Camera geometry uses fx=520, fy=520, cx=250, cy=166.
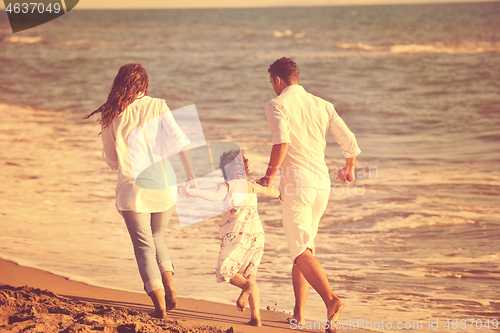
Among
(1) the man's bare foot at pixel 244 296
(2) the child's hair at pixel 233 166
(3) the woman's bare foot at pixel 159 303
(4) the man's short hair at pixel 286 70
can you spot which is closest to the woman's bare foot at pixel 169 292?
(3) the woman's bare foot at pixel 159 303

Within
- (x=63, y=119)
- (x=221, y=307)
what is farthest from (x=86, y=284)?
(x=63, y=119)

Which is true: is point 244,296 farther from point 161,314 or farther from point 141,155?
point 141,155

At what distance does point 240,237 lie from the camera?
3.58m

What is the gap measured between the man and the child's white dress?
0.86 ft

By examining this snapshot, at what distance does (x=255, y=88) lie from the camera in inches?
741

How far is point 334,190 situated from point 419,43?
30722 millimetres

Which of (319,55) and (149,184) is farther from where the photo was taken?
(319,55)

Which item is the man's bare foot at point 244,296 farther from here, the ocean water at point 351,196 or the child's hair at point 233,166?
the child's hair at point 233,166

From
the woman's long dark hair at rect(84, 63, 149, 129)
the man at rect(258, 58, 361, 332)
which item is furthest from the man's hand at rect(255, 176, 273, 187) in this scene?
the woman's long dark hair at rect(84, 63, 149, 129)

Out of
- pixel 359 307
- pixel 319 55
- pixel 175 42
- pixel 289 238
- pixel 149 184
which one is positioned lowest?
pixel 359 307

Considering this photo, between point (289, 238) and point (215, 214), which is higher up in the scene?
point (289, 238)

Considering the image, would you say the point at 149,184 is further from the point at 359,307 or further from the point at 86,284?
the point at 359,307

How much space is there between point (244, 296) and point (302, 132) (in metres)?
1.13

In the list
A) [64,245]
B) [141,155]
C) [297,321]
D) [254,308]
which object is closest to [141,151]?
[141,155]
